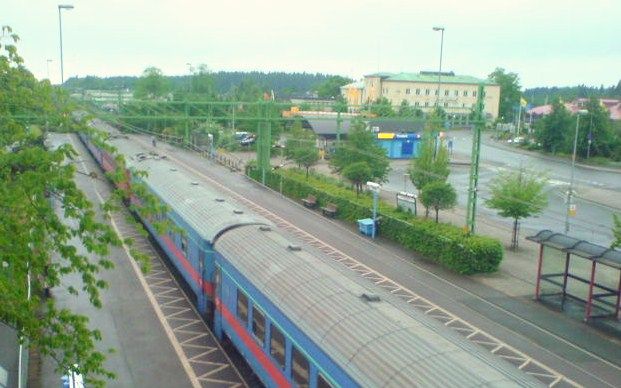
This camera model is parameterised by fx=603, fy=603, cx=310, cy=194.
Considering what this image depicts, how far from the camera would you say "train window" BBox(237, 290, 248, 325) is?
12.9 m

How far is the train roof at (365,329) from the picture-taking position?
25.5ft

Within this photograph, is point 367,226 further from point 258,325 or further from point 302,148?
point 258,325

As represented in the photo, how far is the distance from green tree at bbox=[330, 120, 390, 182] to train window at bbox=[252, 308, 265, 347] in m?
24.5

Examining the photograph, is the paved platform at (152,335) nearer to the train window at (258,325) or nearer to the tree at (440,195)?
the train window at (258,325)

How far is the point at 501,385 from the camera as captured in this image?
7.31 metres

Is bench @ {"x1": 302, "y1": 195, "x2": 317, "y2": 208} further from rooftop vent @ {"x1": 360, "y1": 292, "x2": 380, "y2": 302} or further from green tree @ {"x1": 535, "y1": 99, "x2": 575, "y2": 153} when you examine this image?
green tree @ {"x1": 535, "y1": 99, "x2": 575, "y2": 153}

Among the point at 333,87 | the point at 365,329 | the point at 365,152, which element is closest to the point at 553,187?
the point at 365,152

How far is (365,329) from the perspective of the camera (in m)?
9.12

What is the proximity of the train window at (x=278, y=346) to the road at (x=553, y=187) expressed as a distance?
1625cm

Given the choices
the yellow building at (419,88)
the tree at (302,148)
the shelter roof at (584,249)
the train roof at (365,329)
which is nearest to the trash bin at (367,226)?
the shelter roof at (584,249)

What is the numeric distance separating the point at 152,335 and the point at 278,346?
6.79m

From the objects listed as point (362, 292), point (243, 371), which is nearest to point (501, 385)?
point (362, 292)

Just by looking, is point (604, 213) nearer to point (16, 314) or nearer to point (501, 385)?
point (501, 385)

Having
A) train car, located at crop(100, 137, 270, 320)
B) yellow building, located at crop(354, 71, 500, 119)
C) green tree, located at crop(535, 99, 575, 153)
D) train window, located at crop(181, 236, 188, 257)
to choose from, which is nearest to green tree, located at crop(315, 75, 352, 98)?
yellow building, located at crop(354, 71, 500, 119)
